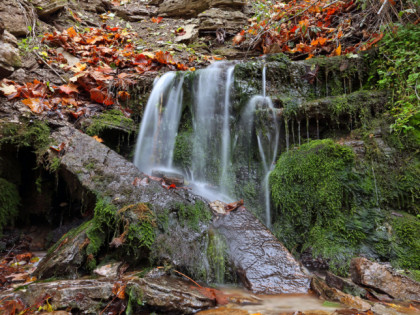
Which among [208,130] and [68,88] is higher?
[68,88]

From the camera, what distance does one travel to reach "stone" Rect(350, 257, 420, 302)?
8.22ft

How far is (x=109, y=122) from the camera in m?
5.20

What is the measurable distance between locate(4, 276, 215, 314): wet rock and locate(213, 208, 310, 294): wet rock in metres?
0.71

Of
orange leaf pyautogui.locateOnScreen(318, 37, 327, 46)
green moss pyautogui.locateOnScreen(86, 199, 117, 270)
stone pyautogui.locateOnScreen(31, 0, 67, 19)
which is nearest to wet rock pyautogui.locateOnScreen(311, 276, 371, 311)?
green moss pyautogui.locateOnScreen(86, 199, 117, 270)

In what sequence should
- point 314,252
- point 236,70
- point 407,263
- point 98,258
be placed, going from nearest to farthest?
point 98,258 → point 407,263 → point 314,252 → point 236,70

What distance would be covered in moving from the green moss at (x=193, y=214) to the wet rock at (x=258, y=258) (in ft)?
0.56

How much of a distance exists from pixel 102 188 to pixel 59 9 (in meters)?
7.77

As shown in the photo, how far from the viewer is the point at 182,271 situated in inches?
108

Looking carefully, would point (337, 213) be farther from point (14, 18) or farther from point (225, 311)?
point (14, 18)

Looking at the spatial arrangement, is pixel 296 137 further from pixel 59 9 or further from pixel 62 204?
pixel 59 9

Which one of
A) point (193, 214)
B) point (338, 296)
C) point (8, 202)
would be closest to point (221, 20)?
point (193, 214)

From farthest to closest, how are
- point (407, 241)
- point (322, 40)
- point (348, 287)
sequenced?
point (322, 40) → point (407, 241) → point (348, 287)

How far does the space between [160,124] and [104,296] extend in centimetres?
396

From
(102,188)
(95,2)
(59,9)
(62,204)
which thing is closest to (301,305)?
(102,188)
